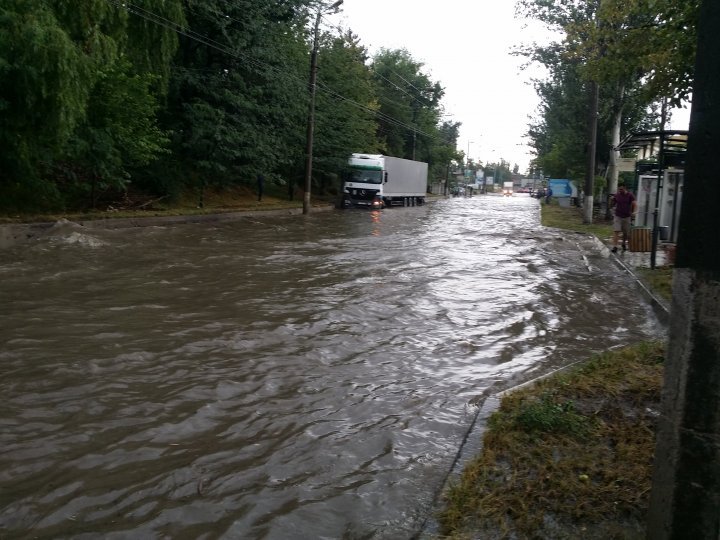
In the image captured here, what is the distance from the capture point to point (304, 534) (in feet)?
13.0

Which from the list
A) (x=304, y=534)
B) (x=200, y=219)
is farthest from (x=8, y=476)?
(x=200, y=219)

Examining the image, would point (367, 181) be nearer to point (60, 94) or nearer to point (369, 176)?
point (369, 176)

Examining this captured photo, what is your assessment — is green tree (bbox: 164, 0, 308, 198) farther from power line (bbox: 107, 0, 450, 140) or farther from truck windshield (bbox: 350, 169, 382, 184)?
truck windshield (bbox: 350, 169, 382, 184)

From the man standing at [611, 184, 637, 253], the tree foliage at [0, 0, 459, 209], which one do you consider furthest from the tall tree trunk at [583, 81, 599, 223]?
the tree foliage at [0, 0, 459, 209]

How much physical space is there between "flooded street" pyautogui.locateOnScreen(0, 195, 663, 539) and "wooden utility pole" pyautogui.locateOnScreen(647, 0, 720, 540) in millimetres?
1722

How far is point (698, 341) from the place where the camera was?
2908 mm

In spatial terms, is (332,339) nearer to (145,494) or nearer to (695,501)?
(145,494)

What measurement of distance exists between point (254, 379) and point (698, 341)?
478 centimetres

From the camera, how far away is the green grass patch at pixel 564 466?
3.68 m

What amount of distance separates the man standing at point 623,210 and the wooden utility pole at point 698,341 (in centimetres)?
1602

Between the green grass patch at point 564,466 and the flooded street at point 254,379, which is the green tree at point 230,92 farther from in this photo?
the green grass patch at point 564,466

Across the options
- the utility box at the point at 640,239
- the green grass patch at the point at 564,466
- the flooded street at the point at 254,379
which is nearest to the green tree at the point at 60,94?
the flooded street at the point at 254,379

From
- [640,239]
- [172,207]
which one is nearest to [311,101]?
[172,207]

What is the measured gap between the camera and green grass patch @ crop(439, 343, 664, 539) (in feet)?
12.1
